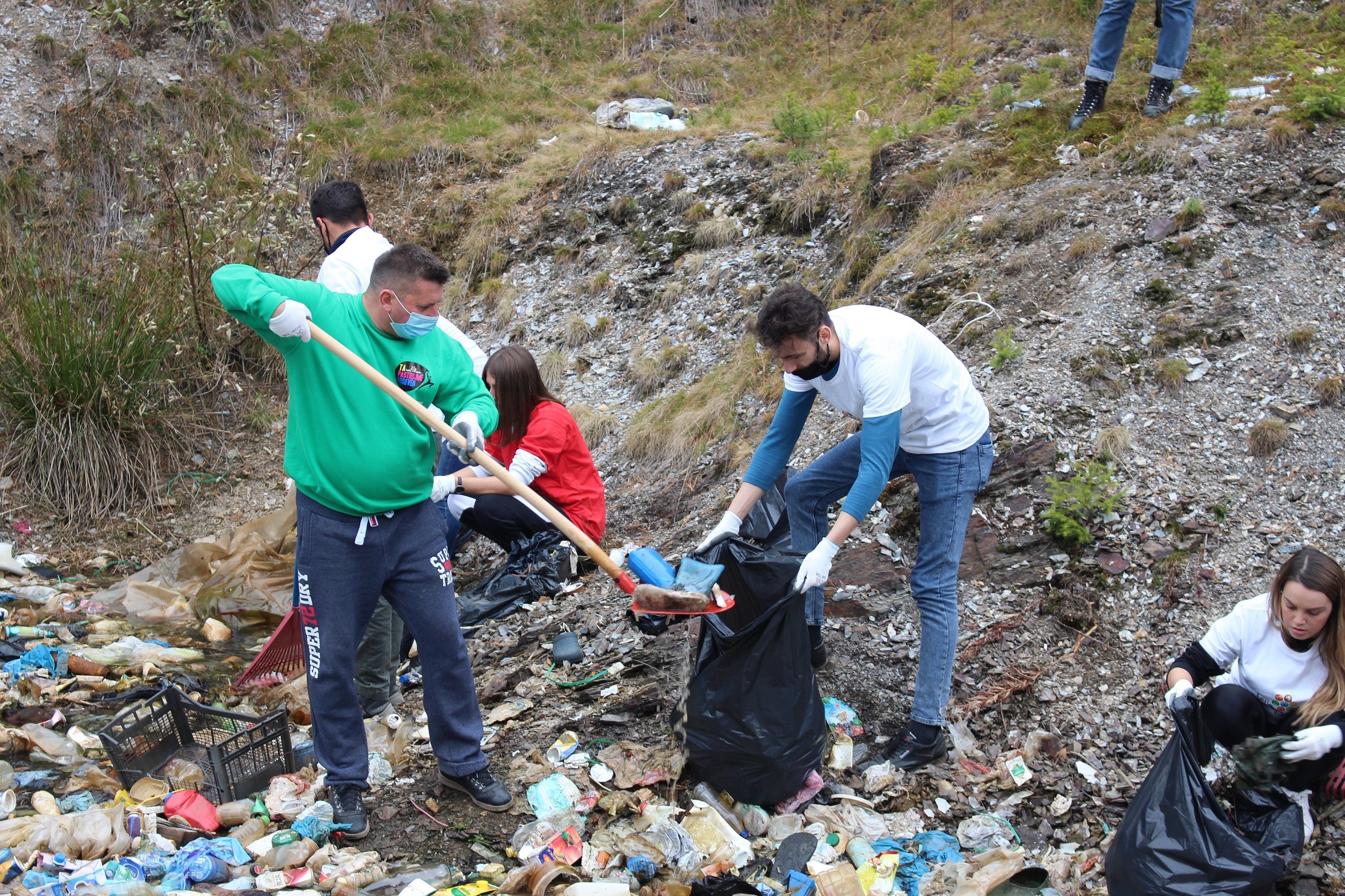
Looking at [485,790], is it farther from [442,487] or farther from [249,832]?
[442,487]

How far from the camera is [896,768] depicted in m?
2.94

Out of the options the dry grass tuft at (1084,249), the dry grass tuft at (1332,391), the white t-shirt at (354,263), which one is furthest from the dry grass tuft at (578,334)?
the dry grass tuft at (1332,391)

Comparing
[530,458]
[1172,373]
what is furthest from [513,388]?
[1172,373]

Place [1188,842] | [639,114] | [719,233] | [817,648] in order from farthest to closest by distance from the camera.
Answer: [639,114] < [719,233] < [817,648] < [1188,842]

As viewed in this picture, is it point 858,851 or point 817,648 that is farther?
point 817,648

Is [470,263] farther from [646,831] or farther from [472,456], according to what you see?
[646,831]

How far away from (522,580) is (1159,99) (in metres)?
4.76

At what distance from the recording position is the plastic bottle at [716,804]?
2.72m

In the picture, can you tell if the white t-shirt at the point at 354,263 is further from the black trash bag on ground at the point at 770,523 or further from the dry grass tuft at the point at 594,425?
the dry grass tuft at the point at 594,425

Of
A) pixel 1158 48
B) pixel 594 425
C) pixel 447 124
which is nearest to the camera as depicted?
pixel 1158 48

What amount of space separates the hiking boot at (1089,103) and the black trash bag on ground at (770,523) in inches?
158

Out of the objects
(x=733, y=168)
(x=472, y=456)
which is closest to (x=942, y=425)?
(x=472, y=456)

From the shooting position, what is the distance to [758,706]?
266cm

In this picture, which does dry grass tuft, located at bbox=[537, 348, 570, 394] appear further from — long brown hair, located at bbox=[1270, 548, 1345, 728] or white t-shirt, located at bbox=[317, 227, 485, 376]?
long brown hair, located at bbox=[1270, 548, 1345, 728]
